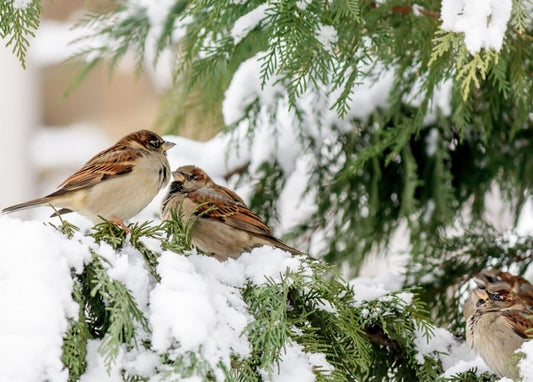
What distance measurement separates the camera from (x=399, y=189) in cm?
249

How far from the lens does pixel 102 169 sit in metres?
2.11

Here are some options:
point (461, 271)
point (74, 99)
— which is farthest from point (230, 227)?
point (74, 99)

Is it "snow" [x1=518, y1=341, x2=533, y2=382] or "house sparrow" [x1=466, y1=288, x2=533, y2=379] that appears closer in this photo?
"snow" [x1=518, y1=341, x2=533, y2=382]

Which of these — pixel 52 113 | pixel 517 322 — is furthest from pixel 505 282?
pixel 52 113

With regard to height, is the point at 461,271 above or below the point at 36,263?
below

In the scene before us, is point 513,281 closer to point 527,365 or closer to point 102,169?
point 527,365

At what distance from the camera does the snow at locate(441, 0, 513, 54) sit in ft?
4.20

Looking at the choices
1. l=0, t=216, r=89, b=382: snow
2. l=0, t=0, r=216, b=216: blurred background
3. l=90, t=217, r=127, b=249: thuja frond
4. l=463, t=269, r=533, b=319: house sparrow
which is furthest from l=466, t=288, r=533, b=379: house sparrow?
l=0, t=0, r=216, b=216: blurred background

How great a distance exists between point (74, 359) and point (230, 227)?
0.99m

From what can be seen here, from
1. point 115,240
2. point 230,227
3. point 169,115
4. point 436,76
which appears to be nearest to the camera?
point 115,240

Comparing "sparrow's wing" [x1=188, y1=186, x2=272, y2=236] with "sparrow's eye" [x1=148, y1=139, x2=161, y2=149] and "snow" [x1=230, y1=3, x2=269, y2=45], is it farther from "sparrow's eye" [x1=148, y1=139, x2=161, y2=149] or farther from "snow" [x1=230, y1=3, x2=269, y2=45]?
"snow" [x1=230, y1=3, x2=269, y2=45]

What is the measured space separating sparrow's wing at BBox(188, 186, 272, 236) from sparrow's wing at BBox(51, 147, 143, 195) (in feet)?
0.62

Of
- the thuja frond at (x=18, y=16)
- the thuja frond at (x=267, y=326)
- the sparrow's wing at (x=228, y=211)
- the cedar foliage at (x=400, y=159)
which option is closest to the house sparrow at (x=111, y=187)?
the sparrow's wing at (x=228, y=211)

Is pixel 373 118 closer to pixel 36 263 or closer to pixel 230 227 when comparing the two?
pixel 230 227
